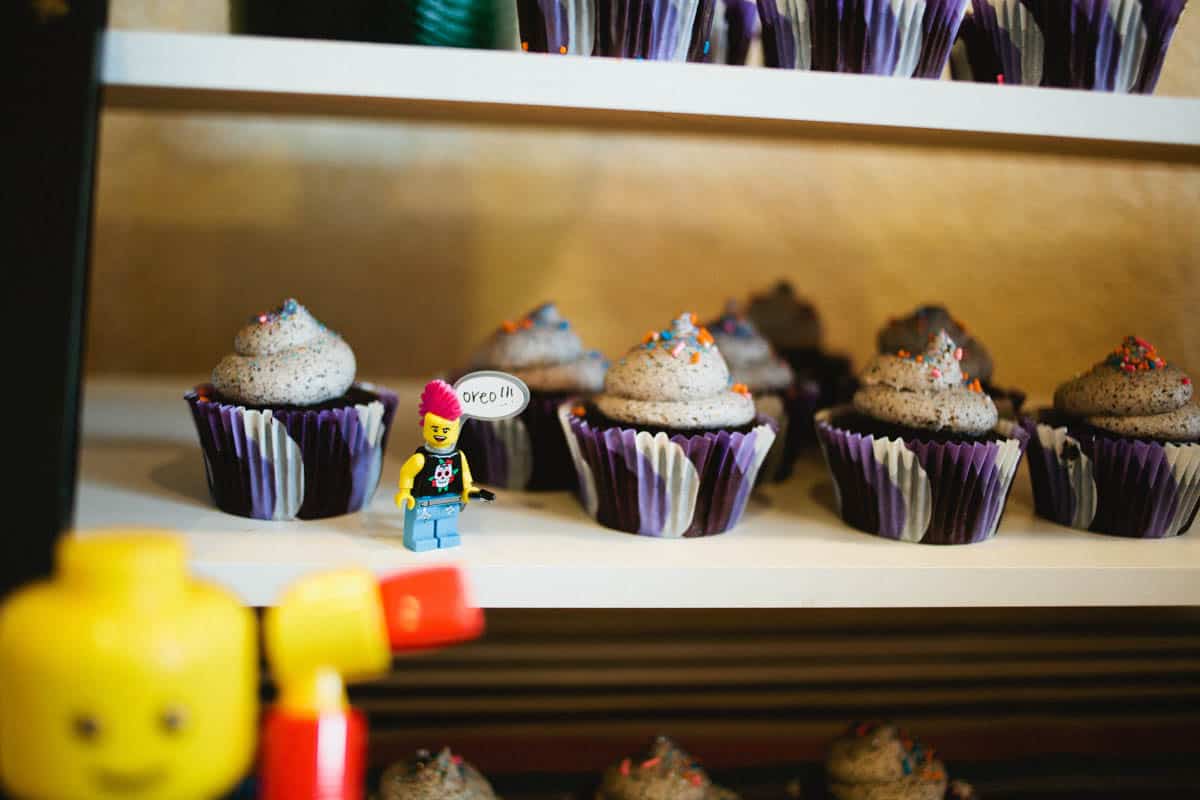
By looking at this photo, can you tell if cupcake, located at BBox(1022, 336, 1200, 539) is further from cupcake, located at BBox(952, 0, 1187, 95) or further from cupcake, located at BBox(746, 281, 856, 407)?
cupcake, located at BBox(746, 281, 856, 407)

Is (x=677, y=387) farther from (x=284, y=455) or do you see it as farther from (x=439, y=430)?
(x=284, y=455)

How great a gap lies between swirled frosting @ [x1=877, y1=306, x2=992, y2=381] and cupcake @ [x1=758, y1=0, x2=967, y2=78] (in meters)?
0.50

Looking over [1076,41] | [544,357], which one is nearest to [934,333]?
[1076,41]

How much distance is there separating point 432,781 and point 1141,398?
989 mm

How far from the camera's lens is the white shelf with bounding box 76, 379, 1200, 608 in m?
0.98

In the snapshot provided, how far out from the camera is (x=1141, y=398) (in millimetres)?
1214

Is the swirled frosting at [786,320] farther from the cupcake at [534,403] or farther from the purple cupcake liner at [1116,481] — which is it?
the purple cupcake liner at [1116,481]

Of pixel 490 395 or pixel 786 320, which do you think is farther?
pixel 786 320

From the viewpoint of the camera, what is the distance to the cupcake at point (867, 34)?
1063mm

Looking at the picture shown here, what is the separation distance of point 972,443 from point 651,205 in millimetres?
928

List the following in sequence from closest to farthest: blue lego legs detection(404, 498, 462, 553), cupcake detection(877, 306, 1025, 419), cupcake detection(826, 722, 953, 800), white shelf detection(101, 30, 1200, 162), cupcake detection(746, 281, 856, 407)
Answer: white shelf detection(101, 30, 1200, 162) < blue lego legs detection(404, 498, 462, 553) < cupcake detection(826, 722, 953, 800) < cupcake detection(877, 306, 1025, 419) < cupcake detection(746, 281, 856, 407)

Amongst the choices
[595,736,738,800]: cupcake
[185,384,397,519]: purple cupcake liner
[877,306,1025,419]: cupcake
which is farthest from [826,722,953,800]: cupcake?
[185,384,397,519]: purple cupcake liner

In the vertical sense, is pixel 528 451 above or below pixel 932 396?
below

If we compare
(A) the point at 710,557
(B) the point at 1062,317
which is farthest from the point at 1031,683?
(A) the point at 710,557
